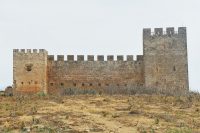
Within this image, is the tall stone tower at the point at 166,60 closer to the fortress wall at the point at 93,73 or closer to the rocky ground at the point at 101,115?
the fortress wall at the point at 93,73

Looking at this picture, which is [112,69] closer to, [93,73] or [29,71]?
[93,73]

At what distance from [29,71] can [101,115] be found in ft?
59.6

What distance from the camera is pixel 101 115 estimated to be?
77.2 ft

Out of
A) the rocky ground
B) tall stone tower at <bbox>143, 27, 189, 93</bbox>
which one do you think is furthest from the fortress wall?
the rocky ground

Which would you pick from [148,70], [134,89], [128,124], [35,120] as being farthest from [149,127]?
[148,70]

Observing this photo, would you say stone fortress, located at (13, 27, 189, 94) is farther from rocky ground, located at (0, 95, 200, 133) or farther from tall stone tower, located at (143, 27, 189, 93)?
rocky ground, located at (0, 95, 200, 133)

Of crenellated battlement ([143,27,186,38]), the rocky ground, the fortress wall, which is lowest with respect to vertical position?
the rocky ground

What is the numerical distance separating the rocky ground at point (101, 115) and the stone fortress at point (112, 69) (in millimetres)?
9114

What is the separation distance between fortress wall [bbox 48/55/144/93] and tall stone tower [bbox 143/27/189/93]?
1177 millimetres

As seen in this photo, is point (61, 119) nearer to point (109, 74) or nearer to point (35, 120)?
point (35, 120)

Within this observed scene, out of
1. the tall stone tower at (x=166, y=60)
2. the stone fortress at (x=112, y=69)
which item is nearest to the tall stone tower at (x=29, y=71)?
the stone fortress at (x=112, y=69)

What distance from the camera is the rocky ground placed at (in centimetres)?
2019

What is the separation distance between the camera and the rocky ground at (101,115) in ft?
66.2

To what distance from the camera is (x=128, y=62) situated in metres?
41.9
